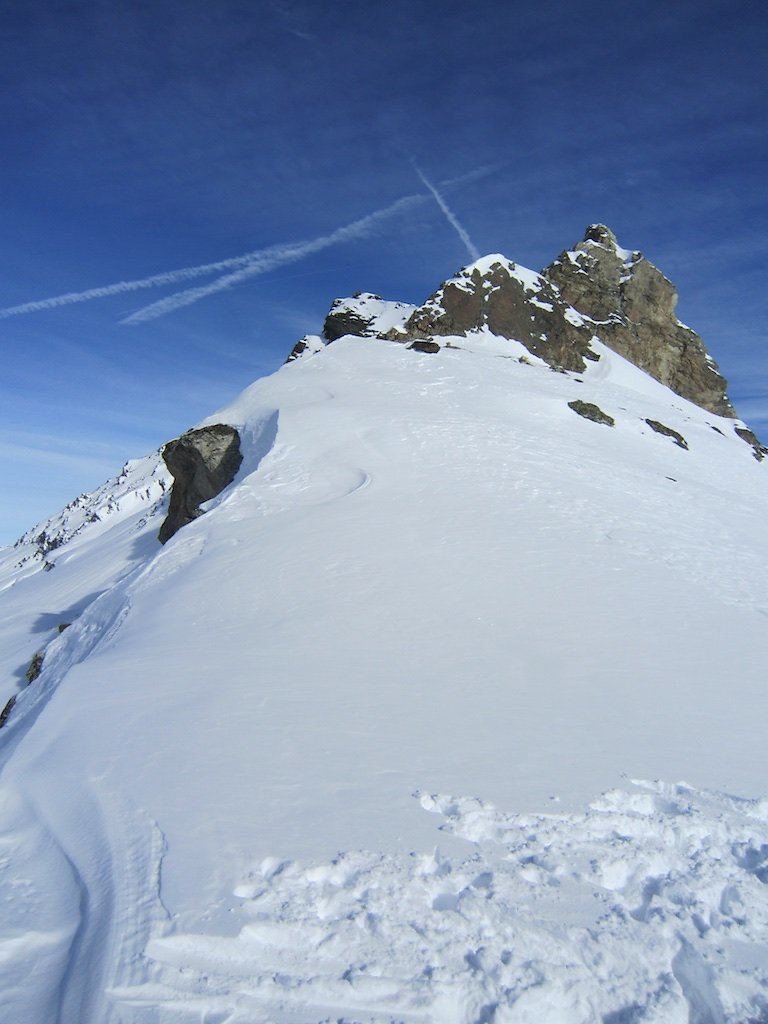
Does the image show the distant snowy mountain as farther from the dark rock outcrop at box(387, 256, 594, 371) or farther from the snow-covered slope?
the dark rock outcrop at box(387, 256, 594, 371)

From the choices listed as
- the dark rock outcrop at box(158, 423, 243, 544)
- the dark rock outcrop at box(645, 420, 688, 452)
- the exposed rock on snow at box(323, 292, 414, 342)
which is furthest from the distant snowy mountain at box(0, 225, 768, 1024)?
the exposed rock on snow at box(323, 292, 414, 342)

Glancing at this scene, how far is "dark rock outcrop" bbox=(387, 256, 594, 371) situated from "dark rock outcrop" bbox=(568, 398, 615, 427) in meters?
16.6

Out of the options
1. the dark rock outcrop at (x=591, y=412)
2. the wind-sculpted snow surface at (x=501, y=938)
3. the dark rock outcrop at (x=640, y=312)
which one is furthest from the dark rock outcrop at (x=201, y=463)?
the dark rock outcrop at (x=640, y=312)

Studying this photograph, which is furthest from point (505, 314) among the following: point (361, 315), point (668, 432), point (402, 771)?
point (402, 771)

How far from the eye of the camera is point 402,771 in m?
4.96

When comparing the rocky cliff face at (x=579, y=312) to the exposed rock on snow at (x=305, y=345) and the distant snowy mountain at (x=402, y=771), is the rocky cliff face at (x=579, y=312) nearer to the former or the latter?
the exposed rock on snow at (x=305, y=345)

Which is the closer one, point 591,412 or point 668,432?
point 591,412

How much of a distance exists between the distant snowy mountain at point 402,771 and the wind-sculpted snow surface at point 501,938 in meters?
0.02

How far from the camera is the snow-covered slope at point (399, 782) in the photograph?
3150mm

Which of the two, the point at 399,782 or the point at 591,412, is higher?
the point at 591,412

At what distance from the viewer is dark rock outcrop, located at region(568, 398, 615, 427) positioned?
25203 mm

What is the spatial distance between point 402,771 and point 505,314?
44.0 m

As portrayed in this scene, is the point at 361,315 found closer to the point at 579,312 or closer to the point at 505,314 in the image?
the point at 505,314

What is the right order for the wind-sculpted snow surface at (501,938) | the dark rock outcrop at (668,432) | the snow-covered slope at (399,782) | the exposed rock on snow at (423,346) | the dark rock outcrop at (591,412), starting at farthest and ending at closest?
1. the exposed rock on snow at (423,346)
2. the dark rock outcrop at (668,432)
3. the dark rock outcrop at (591,412)
4. the snow-covered slope at (399,782)
5. the wind-sculpted snow surface at (501,938)
